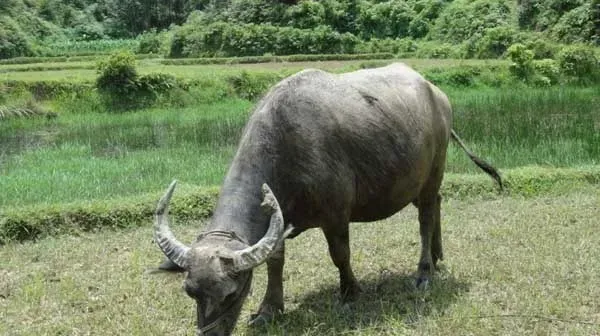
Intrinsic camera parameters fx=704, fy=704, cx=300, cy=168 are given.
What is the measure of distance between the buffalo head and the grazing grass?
83 cm

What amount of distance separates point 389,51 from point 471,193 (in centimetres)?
1925

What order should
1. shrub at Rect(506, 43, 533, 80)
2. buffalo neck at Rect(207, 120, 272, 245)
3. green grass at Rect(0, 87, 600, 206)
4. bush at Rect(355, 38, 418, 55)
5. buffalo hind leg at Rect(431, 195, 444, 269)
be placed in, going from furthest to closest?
bush at Rect(355, 38, 418, 55), shrub at Rect(506, 43, 533, 80), green grass at Rect(0, 87, 600, 206), buffalo hind leg at Rect(431, 195, 444, 269), buffalo neck at Rect(207, 120, 272, 245)

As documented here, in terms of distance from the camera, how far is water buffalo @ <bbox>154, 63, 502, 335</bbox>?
3.64 metres

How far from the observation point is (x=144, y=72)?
739 inches

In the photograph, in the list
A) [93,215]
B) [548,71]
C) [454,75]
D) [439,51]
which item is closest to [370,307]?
[93,215]

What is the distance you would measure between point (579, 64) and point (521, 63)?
1605 mm

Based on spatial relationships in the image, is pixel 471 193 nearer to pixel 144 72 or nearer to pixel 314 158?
pixel 314 158

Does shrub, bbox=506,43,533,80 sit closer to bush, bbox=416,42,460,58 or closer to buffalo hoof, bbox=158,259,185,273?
bush, bbox=416,42,460,58

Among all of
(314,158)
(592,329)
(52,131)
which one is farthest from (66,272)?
(52,131)

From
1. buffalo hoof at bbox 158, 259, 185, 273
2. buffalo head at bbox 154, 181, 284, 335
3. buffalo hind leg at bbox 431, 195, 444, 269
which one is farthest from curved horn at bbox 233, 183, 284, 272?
buffalo hind leg at bbox 431, 195, 444, 269

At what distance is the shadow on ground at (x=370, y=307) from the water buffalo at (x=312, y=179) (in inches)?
4.9

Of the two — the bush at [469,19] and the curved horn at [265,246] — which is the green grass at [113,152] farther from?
the bush at [469,19]

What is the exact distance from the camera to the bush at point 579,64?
63.0 feet

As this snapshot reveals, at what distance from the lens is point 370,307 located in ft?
15.7
